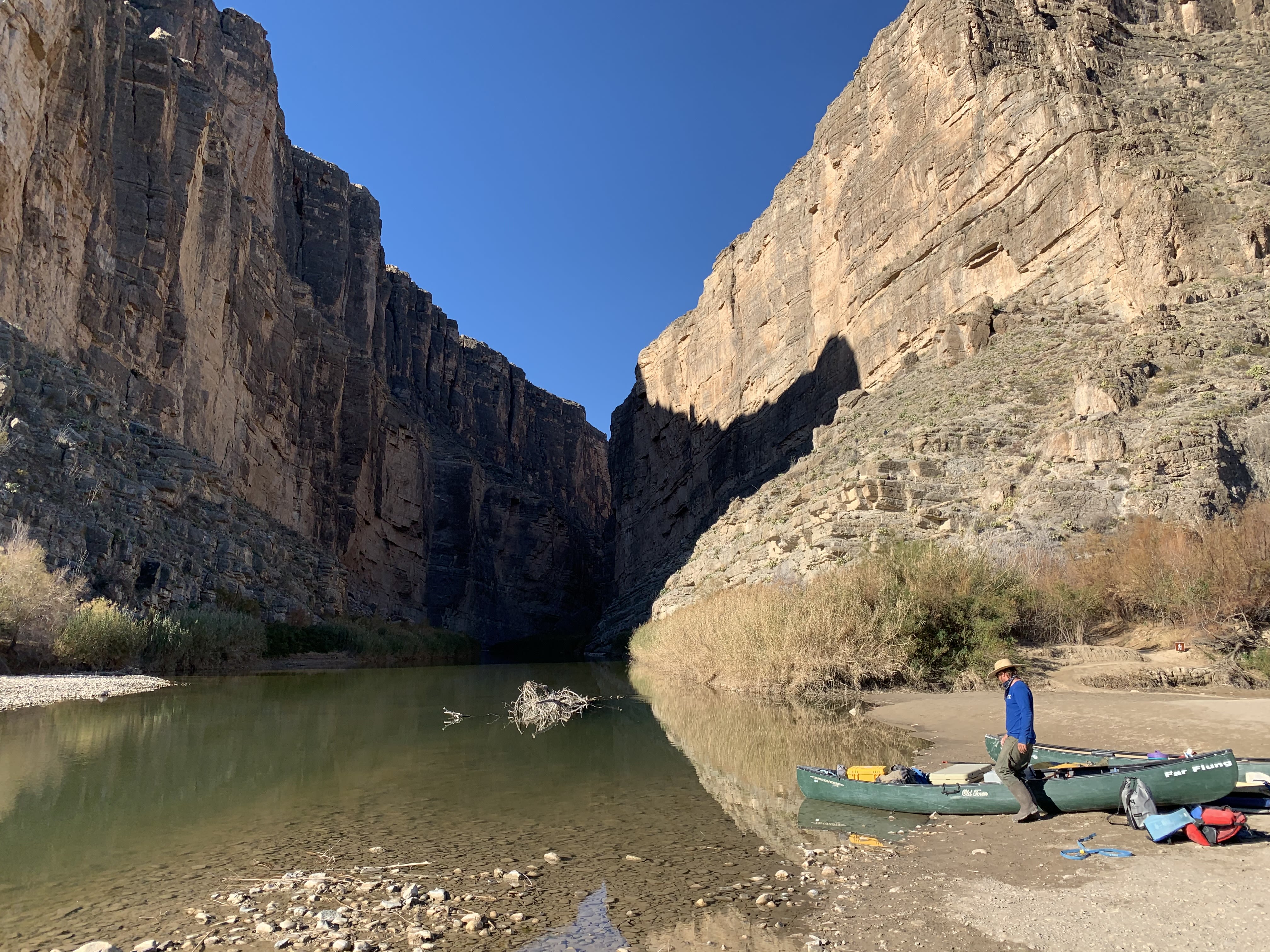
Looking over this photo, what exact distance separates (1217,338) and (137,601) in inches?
1151

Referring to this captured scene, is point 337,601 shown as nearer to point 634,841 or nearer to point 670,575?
point 670,575

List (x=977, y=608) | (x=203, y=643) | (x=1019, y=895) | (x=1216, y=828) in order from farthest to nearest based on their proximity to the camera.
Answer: (x=203, y=643), (x=977, y=608), (x=1216, y=828), (x=1019, y=895)

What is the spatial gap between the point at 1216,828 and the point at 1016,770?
135cm

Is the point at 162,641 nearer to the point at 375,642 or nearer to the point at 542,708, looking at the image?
the point at 542,708

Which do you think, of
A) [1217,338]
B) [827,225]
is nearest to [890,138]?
[827,225]

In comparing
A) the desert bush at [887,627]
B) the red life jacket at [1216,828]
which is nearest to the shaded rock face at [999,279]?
the desert bush at [887,627]

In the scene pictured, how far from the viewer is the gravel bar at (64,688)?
12.8 meters

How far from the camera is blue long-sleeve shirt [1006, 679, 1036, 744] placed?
6.36 metres

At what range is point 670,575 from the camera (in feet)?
128

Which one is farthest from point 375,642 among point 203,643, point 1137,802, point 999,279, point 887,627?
point 1137,802

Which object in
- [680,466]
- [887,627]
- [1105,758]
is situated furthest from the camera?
[680,466]

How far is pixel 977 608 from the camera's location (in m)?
15.2

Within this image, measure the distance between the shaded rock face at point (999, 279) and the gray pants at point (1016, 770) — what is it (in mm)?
13325

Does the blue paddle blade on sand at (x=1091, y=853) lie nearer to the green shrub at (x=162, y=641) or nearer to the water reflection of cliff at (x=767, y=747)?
the water reflection of cliff at (x=767, y=747)
